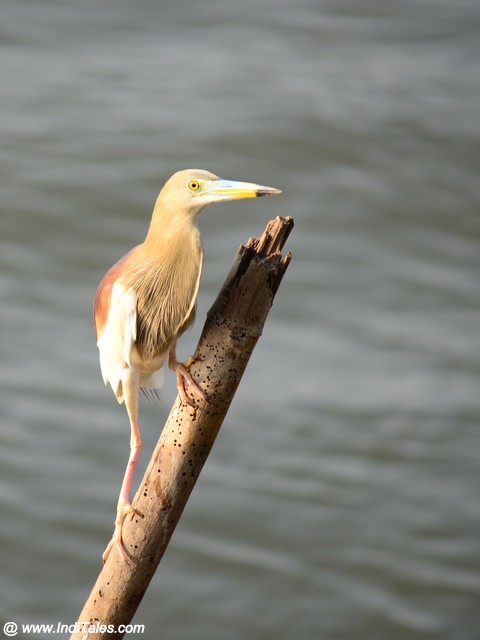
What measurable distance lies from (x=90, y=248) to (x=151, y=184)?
436mm

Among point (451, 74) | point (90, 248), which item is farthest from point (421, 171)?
point (90, 248)

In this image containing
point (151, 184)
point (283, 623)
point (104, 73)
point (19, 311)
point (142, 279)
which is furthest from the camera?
point (104, 73)

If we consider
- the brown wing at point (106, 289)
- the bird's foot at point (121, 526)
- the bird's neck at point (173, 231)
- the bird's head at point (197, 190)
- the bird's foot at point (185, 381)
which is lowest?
the bird's foot at point (121, 526)

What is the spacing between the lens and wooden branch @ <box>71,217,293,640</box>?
1.43 metres

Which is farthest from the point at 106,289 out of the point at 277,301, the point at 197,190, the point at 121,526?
the point at 277,301

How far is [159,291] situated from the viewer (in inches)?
57.2

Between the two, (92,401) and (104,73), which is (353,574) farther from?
(104,73)

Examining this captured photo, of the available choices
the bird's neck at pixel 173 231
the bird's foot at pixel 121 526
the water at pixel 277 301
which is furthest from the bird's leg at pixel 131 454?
the water at pixel 277 301

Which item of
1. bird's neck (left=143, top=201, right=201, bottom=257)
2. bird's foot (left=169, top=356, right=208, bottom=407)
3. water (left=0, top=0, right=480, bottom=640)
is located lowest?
bird's foot (left=169, top=356, right=208, bottom=407)

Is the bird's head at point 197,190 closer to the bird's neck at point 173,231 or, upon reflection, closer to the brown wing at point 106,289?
the bird's neck at point 173,231

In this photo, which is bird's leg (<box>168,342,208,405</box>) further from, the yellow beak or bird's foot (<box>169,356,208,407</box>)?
the yellow beak

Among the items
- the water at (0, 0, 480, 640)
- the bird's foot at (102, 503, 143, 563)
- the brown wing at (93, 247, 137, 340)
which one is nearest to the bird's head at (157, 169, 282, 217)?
the brown wing at (93, 247, 137, 340)

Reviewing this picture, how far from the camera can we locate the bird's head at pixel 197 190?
1390 mm

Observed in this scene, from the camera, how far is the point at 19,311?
461 cm
